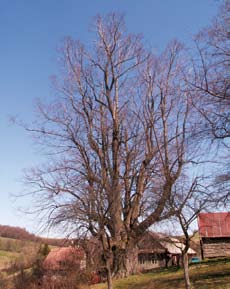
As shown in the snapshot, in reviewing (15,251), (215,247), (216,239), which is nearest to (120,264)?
(215,247)

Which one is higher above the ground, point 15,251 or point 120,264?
point 15,251

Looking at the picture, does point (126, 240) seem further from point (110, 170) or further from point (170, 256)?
point (170, 256)

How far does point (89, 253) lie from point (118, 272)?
11.7 ft

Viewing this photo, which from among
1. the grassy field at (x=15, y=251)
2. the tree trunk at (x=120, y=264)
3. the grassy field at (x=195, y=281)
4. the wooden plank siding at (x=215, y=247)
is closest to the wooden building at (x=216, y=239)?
the wooden plank siding at (x=215, y=247)

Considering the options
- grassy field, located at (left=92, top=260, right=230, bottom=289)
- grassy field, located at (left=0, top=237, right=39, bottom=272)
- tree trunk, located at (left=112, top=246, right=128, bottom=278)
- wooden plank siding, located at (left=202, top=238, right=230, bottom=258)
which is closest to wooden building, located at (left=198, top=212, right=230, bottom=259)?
wooden plank siding, located at (left=202, top=238, right=230, bottom=258)

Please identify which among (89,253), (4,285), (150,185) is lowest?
(4,285)

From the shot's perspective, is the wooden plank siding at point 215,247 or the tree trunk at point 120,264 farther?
the wooden plank siding at point 215,247

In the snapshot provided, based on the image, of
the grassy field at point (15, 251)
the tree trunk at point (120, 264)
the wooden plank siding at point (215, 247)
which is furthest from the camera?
the wooden plank siding at point (215, 247)

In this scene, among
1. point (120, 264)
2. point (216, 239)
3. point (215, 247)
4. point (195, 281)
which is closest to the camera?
point (195, 281)

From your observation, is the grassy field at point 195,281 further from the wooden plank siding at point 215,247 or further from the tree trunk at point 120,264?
the wooden plank siding at point 215,247

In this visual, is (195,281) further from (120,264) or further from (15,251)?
(15,251)

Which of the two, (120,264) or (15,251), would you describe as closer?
(120,264)

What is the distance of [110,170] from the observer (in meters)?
20.3

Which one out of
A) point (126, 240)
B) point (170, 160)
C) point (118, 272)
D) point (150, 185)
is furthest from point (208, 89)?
point (118, 272)
